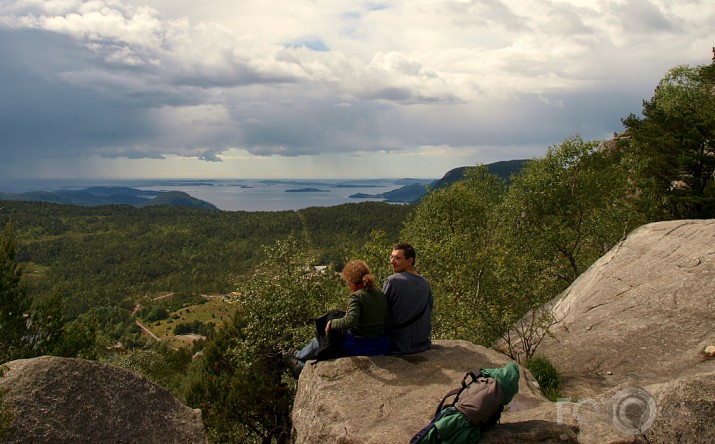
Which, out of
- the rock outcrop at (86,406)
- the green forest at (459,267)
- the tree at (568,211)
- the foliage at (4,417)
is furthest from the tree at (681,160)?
the foliage at (4,417)

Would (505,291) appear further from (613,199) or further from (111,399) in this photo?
(613,199)

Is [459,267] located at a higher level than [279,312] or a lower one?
higher

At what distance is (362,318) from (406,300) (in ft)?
4.04

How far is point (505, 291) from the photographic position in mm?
18469

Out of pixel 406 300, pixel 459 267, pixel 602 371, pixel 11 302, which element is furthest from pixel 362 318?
pixel 11 302

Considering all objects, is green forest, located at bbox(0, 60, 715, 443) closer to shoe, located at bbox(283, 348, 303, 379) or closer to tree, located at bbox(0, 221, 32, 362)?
tree, located at bbox(0, 221, 32, 362)

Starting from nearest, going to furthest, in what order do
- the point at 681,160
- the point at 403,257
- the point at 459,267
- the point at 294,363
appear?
the point at 403,257 → the point at 294,363 → the point at 459,267 → the point at 681,160

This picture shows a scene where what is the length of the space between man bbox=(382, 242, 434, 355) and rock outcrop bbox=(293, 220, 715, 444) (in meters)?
0.57

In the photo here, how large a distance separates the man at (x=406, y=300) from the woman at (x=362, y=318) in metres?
0.28

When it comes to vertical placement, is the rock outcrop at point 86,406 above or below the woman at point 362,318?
below

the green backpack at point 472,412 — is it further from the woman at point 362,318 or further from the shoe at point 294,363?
the shoe at point 294,363

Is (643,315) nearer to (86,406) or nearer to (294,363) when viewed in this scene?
(294,363)

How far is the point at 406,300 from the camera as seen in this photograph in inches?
448

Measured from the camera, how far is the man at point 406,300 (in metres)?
11.4
